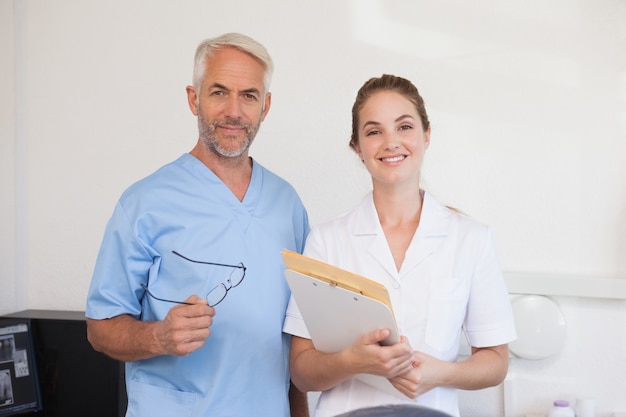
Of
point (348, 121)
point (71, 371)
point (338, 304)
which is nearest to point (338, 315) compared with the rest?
point (338, 304)

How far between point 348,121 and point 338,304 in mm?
1061

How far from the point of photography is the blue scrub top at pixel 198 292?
142cm

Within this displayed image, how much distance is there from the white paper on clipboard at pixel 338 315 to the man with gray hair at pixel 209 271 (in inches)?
9.8

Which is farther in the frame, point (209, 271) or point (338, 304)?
point (209, 271)

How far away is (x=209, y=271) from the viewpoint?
56.4 inches

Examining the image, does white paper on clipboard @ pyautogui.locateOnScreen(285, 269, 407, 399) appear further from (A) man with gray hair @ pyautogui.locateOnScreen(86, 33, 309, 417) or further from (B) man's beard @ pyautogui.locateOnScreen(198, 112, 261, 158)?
(B) man's beard @ pyautogui.locateOnScreen(198, 112, 261, 158)

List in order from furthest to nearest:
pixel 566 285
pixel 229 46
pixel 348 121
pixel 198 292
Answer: pixel 348 121, pixel 566 285, pixel 229 46, pixel 198 292

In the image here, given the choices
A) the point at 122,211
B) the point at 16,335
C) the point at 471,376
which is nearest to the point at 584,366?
the point at 471,376

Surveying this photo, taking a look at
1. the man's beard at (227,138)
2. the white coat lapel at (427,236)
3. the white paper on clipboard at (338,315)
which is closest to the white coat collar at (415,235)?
the white coat lapel at (427,236)

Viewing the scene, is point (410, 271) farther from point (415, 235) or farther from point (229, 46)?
point (229, 46)

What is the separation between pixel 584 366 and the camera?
6.04ft

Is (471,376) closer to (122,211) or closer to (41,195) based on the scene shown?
(122,211)

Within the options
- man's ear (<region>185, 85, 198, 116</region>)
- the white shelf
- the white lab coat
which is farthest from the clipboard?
the white shelf

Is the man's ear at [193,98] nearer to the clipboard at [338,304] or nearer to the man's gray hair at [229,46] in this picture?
the man's gray hair at [229,46]
